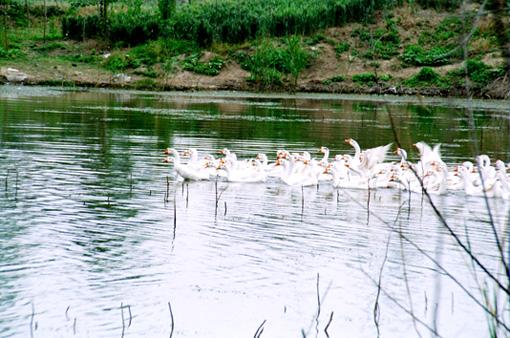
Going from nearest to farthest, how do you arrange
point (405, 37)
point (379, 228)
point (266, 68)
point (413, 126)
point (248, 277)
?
point (248, 277) → point (379, 228) → point (413, 126) → point (266, 68) → point (405, 37)

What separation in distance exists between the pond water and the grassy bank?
1095 inches

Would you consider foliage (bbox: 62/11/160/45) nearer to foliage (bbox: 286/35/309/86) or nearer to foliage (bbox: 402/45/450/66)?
foliage (bbox: 286/35/309/86)

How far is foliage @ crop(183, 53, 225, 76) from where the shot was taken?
52344 mm

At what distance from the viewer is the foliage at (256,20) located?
56.3 metres

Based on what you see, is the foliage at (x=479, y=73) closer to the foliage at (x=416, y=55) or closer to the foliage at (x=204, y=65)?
the foliage at (x=416, y=55)

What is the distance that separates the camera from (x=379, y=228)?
13.0 metres

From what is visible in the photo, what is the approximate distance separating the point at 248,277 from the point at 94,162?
9.24 meters

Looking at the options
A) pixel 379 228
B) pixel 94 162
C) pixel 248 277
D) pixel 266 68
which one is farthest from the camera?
pixel 266 68

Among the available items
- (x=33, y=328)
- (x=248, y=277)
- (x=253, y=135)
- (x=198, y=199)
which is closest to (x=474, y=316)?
(x=248, y=277)

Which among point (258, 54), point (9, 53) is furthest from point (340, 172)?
point (9, 53)

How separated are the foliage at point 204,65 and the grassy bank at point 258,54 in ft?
0.20

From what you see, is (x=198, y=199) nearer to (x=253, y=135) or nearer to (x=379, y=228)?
(x=379, y=228)

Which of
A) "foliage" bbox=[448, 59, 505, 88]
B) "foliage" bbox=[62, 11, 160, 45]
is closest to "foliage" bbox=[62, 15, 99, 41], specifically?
"foliage" bbox=[62, 11, 160, 45]

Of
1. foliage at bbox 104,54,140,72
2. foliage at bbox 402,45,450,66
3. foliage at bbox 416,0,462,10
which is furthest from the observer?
foliage at bbox 104,54,140,72
